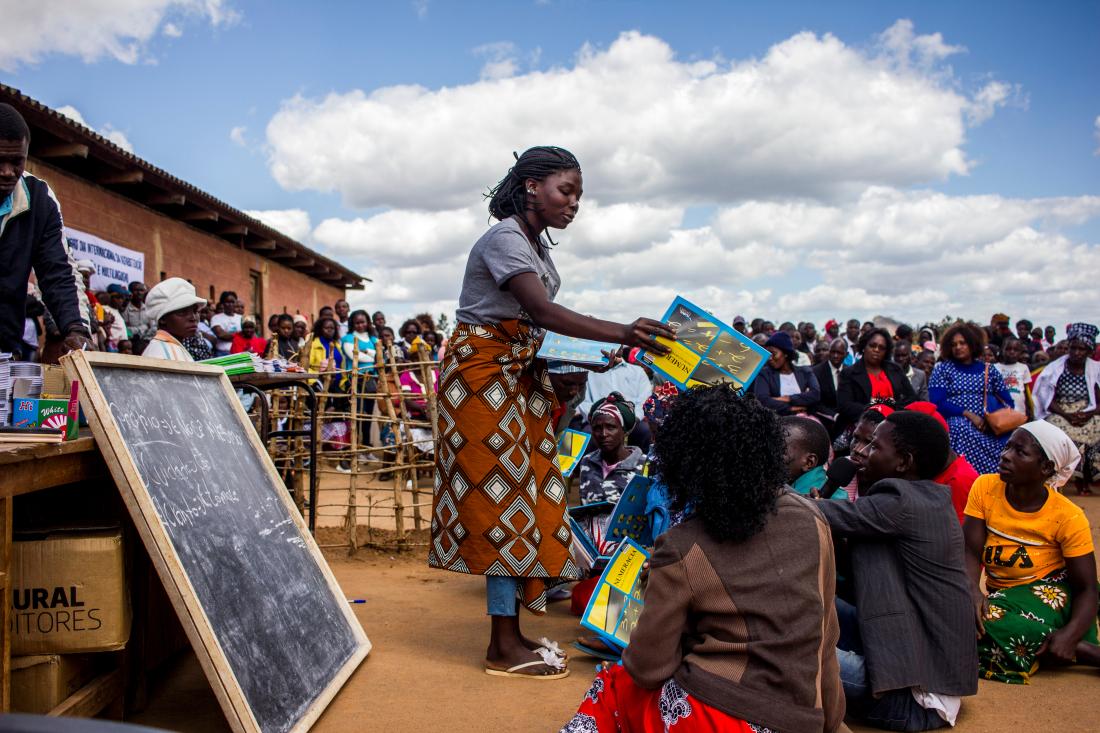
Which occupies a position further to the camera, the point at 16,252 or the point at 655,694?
the point at 16,252

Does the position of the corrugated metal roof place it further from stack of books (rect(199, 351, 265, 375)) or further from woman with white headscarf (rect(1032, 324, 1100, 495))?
woman with white headscarf (rect(1032, 324, 1100, 495))

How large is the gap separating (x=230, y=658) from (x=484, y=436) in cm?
126

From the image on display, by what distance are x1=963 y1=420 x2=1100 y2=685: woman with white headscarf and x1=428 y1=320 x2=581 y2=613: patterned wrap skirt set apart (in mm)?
1864

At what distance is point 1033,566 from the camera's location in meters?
3.84

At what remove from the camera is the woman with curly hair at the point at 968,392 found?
7258 millimetres

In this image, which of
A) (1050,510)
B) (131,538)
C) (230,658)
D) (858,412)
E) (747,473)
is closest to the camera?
(747,473)

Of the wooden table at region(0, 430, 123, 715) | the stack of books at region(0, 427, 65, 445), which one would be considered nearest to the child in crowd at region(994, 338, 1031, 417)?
the wooden table at region(0, 430, 123, 715)

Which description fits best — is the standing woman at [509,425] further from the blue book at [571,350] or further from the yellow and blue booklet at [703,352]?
the yellow and blue booklet at [703,352]

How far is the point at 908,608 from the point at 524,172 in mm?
2229

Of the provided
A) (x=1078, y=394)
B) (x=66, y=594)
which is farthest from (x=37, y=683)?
(x=1078, y=394)

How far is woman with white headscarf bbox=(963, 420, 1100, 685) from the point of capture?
371cm

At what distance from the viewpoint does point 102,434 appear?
2557 millimetres

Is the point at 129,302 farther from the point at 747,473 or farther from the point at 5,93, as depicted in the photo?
the point at 747,473

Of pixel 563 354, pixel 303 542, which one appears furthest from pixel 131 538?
pixel 563 354
